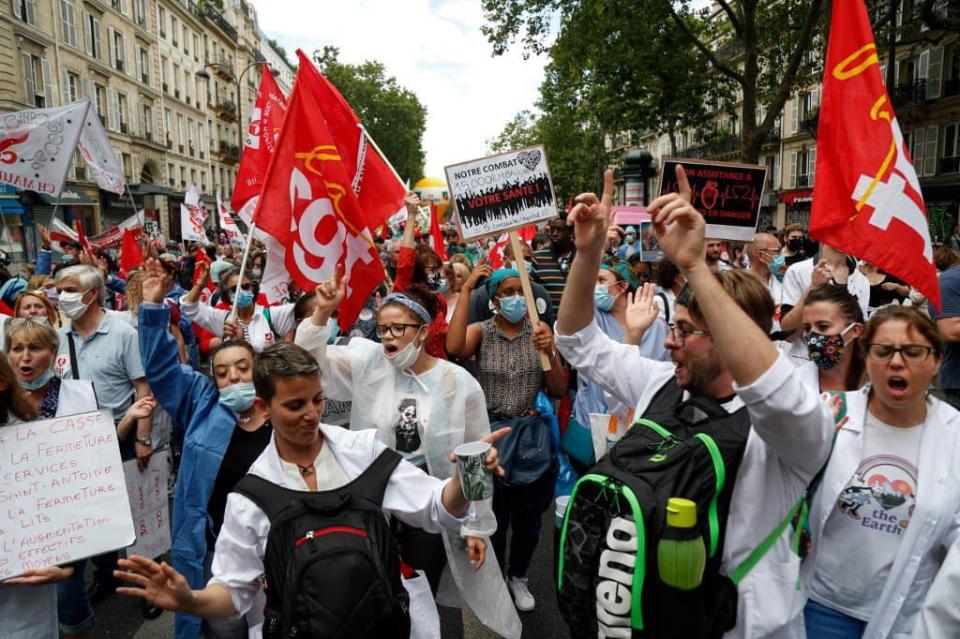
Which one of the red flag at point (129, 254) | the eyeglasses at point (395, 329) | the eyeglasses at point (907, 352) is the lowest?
the eyeglasses at point (395, 329)

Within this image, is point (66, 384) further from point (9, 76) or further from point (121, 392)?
point (9, 76)

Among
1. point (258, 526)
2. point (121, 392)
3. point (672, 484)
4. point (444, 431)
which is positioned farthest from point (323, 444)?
point (121, 392)

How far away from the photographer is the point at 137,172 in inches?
1538

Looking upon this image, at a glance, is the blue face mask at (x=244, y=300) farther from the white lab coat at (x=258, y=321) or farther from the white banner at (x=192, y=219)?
the white banner at (x=192, y=219)

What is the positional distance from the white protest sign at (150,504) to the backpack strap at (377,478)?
1858 millimetres

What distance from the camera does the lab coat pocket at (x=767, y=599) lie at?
1726mm

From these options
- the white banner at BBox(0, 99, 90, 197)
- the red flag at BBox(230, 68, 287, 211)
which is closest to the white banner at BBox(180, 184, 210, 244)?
the white banner at BBox(0, 99, 90, 197)

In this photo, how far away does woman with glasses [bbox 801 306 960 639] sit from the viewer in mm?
1991

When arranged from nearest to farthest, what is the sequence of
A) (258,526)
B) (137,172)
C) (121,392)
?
(258,526) → (121,392) → (137,172)

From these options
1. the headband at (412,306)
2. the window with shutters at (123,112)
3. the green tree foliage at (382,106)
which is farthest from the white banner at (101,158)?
the green tree foliage at (382,106)

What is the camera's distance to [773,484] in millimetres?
1743

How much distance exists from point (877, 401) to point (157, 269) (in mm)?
2989

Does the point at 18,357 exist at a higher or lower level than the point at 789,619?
higher

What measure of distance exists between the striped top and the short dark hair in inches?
162
